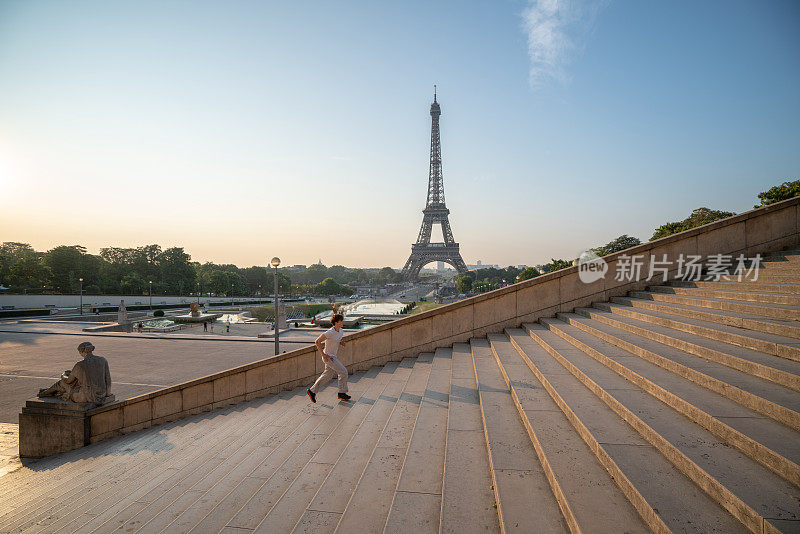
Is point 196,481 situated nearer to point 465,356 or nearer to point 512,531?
point 512,531

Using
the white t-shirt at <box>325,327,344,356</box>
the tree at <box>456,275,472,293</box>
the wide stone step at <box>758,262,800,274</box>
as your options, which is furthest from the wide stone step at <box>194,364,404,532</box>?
the tree at <box>456,275,472,293</box>

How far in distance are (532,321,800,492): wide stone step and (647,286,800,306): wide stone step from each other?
2577 millimetres

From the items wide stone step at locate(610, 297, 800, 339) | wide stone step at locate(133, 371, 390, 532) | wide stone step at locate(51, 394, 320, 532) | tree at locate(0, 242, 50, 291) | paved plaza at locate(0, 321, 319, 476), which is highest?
tree at locate(0, 242, 50, 291)

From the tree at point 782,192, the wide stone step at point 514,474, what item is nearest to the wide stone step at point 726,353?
the wide stone step at point 514,474

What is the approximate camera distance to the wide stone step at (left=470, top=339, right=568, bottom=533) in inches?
92.2

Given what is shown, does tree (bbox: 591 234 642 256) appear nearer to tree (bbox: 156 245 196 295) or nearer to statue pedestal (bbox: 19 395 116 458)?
statue pedestal (bbox: 19 395 116 458)

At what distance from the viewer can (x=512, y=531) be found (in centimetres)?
225

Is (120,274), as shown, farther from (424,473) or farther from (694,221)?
(694,221)

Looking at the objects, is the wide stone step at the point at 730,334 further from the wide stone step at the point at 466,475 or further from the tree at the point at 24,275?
the tree at the point at 24,275

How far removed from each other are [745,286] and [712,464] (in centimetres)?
565

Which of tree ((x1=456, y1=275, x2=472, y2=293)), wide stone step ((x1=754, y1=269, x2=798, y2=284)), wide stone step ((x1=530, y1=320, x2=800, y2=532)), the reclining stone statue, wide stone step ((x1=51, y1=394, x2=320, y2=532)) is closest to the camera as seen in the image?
wide stone step ((x1=530, y1=320, x2=800, y2=532))

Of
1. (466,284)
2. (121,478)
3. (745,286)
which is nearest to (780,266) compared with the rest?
(745,286)

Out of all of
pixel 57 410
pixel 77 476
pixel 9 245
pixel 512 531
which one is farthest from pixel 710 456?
pixel 9 245

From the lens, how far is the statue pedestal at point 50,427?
22.2ft
